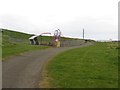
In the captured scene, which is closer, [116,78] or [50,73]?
[116,78]

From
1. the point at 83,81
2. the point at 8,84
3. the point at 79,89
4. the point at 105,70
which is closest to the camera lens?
the point at 79,89

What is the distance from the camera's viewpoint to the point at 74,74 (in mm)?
17406

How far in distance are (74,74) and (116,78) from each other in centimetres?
237

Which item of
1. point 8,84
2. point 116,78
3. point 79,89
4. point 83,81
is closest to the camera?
point 79,89

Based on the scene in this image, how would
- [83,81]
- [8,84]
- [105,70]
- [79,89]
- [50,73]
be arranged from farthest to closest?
[105,70]
[50,73]
[83,81]
[8,84]
[79,89]

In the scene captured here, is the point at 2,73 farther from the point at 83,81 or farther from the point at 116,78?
the point at 116,78

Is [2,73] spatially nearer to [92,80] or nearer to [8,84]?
[8,84]

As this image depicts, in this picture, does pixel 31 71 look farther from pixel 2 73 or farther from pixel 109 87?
pixel 109 87

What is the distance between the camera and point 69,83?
14.6 meters

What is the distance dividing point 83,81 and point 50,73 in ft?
9.21

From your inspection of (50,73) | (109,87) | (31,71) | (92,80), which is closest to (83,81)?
(92,80)

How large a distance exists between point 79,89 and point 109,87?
1.54 meters

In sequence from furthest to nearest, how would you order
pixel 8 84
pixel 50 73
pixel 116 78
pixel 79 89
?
1. pixel 50 73
2. pixel 116 78
3. pixel 8 84
4. pixel 79 89

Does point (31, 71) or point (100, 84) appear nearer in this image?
point (100, 84)
